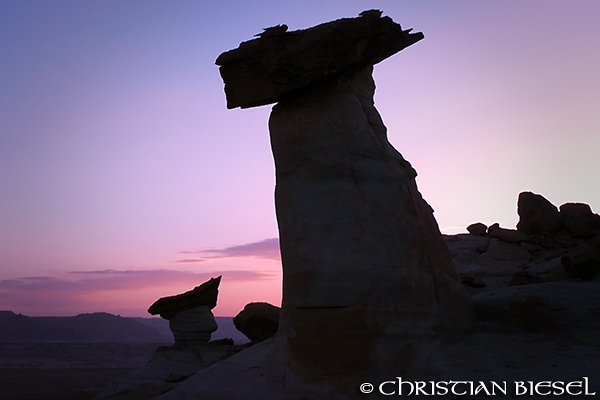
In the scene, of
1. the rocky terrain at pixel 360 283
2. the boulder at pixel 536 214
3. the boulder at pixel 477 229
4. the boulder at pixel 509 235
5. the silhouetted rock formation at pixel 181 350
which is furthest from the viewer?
the boulder at pixel 477 229

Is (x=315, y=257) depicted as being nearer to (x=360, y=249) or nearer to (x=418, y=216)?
(x=360, y=249)

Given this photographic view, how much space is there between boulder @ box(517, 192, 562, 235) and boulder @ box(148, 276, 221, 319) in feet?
30.6

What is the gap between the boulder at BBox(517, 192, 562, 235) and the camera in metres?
17.1

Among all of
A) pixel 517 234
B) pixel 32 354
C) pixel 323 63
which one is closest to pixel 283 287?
pixel 323 63

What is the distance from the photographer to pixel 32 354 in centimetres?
5859

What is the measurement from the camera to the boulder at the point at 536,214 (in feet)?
56.1

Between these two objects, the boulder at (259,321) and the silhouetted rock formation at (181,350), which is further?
the boulder at (259,321)

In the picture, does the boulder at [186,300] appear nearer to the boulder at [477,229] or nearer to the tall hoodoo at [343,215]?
the boulder at [477,229]

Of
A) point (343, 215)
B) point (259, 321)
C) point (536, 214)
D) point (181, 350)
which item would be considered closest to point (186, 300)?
point (181, 350)

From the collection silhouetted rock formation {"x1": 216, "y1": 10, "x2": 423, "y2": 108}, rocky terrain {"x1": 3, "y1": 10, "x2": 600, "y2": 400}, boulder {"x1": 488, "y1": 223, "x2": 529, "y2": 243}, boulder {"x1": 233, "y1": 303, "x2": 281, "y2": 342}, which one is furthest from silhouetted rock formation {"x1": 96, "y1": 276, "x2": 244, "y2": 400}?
silhouetted rock formation {"x1": 216, "y1": 10, "x2": 423, "y2": 108}

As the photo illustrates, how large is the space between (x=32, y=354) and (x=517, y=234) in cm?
5336

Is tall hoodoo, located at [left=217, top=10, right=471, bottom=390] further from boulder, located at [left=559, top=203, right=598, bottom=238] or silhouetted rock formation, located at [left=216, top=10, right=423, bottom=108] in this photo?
boulder, located at [left=559, top=203, right=598, bottom=238]

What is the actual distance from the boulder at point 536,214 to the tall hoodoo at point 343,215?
7944 mm

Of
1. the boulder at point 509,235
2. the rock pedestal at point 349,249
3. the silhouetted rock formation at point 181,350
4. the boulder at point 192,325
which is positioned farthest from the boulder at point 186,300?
the rock pedestal at point 349,249
